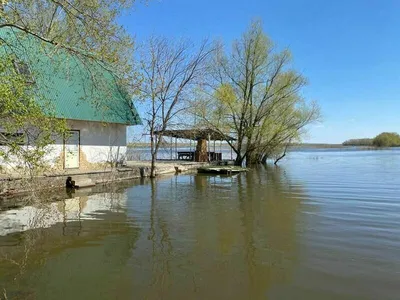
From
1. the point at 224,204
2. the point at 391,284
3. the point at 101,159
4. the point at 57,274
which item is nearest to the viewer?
the point at 391,284

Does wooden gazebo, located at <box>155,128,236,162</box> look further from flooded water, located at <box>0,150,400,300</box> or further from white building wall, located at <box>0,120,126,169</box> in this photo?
flooded water, located at <box>0,150,400,300</box>

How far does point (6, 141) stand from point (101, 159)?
46.9 feet

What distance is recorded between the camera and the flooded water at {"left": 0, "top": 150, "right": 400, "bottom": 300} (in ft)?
18.0

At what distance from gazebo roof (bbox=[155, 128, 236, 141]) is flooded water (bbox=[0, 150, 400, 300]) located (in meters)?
12.8

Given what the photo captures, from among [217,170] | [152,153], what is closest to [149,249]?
[152,153]

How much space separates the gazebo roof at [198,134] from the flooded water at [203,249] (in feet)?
41.8

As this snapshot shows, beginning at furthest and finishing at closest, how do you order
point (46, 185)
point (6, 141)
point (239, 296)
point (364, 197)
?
point (46, 185) → point (364, 197) → point (6, 141) → point (239, 296)

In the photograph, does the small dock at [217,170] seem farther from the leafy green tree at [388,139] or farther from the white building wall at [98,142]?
the leafy green tree at [388,139]

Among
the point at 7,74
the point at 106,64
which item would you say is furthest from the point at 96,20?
the point at 7,74

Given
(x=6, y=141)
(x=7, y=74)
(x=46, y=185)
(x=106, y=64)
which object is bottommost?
(x=46, y=185)

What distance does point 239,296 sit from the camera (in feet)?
17.2

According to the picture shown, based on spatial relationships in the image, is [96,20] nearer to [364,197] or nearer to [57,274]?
[57,274]

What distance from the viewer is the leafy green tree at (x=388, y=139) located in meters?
94.6

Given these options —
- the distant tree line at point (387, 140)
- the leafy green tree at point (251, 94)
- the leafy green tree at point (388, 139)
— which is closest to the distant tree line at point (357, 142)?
the distant tree line at point (387, 140)
